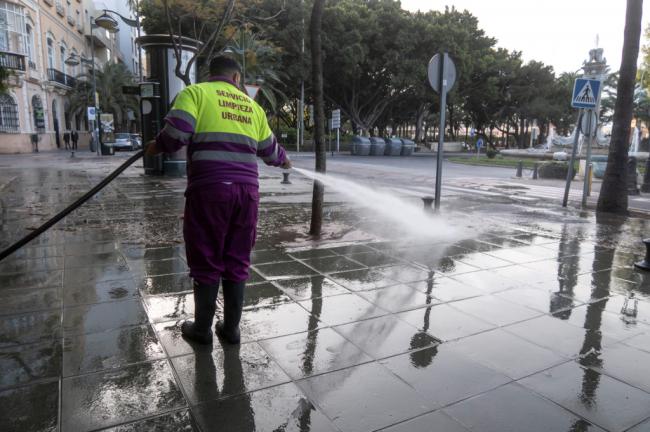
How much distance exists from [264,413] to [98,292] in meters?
2.49

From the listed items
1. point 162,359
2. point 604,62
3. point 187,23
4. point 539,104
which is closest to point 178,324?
point 162,359

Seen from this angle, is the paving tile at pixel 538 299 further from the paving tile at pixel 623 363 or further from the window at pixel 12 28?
the window at pixel 12 28

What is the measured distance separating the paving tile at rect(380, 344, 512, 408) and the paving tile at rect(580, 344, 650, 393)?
68 cm

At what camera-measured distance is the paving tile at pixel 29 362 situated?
283 centimetres

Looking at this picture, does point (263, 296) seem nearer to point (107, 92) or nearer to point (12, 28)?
point (12, 28)

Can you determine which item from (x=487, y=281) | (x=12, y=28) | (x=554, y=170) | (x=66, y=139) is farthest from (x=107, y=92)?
(x=487, y=281)

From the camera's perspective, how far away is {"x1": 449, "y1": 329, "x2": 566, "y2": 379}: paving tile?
10.1 ft

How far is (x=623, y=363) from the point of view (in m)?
3.19

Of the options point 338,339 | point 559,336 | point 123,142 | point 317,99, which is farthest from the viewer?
point 123,142

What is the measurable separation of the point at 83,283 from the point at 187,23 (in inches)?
1051

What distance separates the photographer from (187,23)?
28.2 meters

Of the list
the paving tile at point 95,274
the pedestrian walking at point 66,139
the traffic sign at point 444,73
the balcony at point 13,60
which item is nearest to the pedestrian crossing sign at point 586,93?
the traffic sign at point 444,73

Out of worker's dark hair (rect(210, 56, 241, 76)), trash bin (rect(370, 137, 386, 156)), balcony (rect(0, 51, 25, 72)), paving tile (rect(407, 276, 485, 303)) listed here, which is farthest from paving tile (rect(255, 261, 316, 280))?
trash bin (rect(370, 137, 386, 156))

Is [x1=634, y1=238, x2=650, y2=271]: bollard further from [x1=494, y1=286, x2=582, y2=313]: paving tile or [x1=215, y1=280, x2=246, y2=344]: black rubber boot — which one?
[x1=215, y1=280, x2=246, y2=344]: black rubber boot
